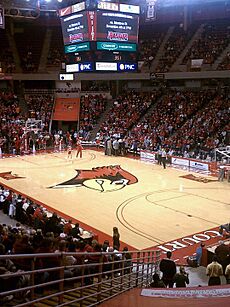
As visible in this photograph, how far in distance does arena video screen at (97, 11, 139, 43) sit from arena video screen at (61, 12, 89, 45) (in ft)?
2.20

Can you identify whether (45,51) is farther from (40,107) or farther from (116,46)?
(116,46)

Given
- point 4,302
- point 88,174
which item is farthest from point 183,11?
point 4,302

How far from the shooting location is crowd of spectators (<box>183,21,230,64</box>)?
33.3 m

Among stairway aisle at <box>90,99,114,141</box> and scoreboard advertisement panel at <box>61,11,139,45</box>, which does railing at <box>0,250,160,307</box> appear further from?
stairway aisle at <box>90,99,114,141</box>

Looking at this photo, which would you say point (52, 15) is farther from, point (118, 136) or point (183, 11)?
point (118, 136)

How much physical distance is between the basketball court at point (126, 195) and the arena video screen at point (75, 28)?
6818 mm

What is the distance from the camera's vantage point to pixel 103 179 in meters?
21.7

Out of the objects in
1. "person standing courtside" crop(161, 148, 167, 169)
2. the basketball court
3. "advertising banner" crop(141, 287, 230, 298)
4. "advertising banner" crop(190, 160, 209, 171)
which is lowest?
the basketball court

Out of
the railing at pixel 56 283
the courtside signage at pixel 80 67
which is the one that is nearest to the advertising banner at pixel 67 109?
the courtside signage at pixel 80 67

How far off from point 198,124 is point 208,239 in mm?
16960

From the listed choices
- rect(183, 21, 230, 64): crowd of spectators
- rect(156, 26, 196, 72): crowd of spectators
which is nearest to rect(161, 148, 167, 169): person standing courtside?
rect(183, 21, 230, 64): crowd of spectators

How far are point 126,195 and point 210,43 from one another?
20.6 meters

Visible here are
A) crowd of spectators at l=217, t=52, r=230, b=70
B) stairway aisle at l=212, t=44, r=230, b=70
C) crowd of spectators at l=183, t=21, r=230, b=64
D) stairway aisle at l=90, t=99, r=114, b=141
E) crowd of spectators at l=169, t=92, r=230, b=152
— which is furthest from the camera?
stairway aisle at l=90, t=99, r=114, b=141

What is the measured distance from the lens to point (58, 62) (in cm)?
3944
